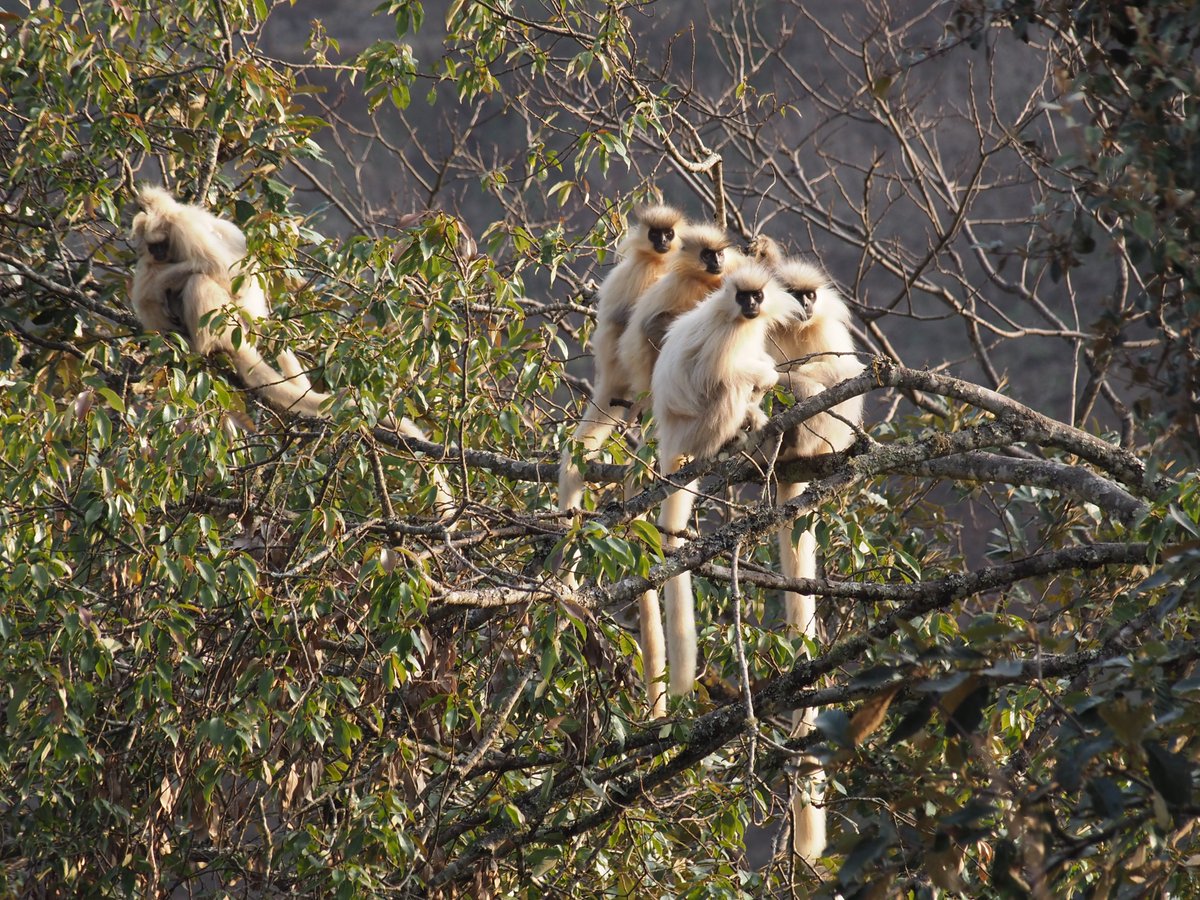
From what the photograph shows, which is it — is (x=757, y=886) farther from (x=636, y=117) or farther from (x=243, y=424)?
(x=636, y=117)

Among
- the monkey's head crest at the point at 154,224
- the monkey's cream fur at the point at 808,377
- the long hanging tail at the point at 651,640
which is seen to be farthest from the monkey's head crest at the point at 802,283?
the monkey's head crest at the point at 154,224

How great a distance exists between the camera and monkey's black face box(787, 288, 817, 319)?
460 centimetres

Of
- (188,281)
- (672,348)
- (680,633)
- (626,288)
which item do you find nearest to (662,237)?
(626,288)

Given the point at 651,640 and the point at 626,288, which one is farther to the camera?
the point at 626,288

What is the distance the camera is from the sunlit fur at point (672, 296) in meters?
4.83

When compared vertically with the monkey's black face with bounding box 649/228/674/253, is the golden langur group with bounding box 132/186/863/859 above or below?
below

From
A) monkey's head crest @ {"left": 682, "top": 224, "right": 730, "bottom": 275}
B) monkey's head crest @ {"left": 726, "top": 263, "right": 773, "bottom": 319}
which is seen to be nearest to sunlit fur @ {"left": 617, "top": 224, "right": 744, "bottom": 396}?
monkey's head crest @ {"left": 682, "top": 224, "right": 730, "bottom": 275}

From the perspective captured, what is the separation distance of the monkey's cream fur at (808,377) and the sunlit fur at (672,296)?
24 centimetres

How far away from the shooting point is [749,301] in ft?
13.3

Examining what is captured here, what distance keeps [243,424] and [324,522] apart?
88cm

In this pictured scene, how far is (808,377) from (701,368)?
1.60 ft

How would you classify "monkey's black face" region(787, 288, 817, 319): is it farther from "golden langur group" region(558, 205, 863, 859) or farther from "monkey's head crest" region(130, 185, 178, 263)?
"monkey's head crest" region(130, 185, 178, 263)

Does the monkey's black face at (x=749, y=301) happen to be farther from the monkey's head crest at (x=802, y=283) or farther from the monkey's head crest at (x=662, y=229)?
the monkey's head crest at (x=662, y=229)

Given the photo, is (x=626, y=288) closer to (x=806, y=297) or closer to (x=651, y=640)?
(x=806, y=297)
